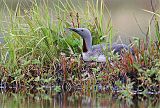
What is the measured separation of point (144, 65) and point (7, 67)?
6.17ft

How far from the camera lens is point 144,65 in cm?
1103

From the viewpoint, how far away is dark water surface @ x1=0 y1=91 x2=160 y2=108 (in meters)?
9.85

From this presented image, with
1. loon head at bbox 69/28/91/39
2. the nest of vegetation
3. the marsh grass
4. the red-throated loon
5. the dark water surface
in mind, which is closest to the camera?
the dark water surface

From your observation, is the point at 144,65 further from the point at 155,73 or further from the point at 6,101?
the point at 6,101

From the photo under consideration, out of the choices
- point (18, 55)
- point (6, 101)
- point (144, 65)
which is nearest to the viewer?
point (6, 101)

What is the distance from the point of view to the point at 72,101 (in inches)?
402

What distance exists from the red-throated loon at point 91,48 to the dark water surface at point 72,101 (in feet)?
2.99

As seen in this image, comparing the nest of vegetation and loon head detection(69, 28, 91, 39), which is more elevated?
loon head detection(69, 28, 91, 39)

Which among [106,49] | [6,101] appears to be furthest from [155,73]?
[6,101]

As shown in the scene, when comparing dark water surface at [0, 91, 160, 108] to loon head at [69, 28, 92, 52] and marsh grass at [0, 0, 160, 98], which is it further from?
loon head at [69, 28, 92, 52]

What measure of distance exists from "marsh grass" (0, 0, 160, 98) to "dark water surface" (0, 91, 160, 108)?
0.27 meters

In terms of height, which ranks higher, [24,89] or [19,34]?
[19,34]

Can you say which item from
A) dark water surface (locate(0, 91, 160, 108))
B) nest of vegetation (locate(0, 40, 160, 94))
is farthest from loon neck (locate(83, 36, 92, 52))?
dark water surface (locate(0, 91, 160, 108))

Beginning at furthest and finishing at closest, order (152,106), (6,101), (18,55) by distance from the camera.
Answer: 1. (18,55)
2. (6,101)
3. (152,106)
